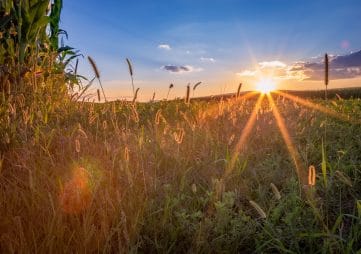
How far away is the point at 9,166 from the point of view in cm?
389

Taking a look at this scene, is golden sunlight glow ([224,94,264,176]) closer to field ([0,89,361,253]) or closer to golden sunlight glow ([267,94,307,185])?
field ([0,89,361,253])

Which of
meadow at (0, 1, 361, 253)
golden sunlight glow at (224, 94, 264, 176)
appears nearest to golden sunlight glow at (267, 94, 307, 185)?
meadow at (0, 1, 361, 253)

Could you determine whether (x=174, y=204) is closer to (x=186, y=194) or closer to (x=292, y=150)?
(x=186, y=194)

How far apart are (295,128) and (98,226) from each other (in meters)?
3.20

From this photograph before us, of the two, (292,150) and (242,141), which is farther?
(242,141)

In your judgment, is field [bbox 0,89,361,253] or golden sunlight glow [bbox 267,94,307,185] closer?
field [bbox 0,89,361,253]

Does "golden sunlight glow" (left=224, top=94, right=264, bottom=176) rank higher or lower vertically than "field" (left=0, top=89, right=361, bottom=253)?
higher

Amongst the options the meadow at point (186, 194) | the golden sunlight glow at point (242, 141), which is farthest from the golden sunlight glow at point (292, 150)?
the golden sunlight glow at point (242, 141)

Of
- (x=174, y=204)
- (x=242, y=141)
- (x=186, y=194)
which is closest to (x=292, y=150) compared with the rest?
(x=242, y=141)

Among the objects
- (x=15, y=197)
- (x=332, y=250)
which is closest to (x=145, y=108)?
(x=15, y=197)

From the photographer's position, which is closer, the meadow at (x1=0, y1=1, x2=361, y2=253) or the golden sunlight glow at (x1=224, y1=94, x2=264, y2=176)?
the meadow at (x1=0, y1=1, x2=361, y2=253)

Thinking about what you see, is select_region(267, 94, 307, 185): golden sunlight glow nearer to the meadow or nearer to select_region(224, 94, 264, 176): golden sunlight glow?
the meadow

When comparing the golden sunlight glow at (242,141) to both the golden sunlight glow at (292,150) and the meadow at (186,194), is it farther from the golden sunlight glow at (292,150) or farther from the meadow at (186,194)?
the golden sunlight glow at (292,150)

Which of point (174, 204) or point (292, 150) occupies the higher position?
point (292, 150)
